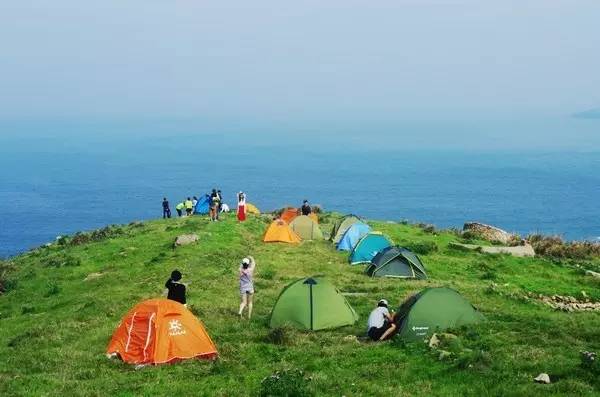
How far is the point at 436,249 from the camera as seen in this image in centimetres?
4022

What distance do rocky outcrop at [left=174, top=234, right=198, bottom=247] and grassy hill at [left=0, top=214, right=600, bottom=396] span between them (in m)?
0.93

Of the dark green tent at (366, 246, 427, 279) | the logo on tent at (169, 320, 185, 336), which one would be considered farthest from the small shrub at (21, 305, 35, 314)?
the dark green tent at (366, 246, 427, 279)

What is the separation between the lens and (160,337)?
17344mm

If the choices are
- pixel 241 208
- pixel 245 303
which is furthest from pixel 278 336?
pixel 241 208

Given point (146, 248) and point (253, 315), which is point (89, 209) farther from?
point (253, 315)

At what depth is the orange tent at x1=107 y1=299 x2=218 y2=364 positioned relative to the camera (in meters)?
17.3

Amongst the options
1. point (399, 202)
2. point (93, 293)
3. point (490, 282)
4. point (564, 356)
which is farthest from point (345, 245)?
point (399, 202)

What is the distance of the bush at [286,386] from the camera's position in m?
13.1

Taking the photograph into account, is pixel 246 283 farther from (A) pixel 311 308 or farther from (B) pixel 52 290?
(B) pixel 52 290

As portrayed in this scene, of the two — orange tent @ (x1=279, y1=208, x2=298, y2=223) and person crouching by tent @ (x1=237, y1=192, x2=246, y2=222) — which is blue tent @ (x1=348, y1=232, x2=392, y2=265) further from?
orange tent @ (x1=279, y1=208, x2=298, y2=223)

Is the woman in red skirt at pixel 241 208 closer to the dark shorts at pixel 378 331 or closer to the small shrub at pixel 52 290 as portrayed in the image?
the small shrub at pixel 52 290

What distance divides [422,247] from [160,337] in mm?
24338

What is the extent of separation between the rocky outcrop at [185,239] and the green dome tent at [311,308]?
15837mm

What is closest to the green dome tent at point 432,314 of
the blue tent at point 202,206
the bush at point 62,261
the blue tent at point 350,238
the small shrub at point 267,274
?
the small shrub at point 267,274
